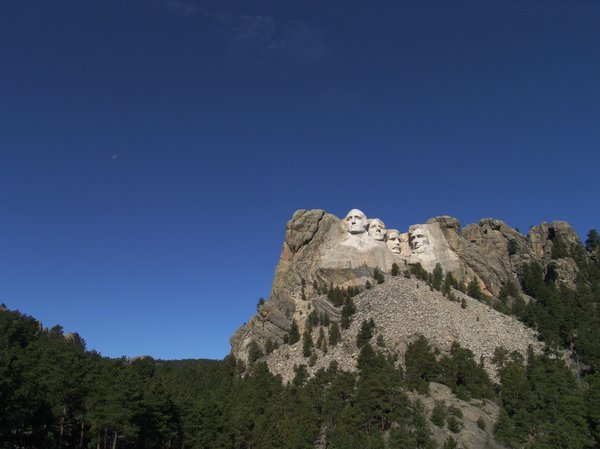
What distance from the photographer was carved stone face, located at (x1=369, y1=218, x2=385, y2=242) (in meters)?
125

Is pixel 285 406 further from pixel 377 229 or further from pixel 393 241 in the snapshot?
pixel 393 241

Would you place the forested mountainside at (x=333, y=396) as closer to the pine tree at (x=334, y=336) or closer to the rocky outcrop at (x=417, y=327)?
the pine tree at (x=334, y=336)

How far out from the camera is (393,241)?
129 m

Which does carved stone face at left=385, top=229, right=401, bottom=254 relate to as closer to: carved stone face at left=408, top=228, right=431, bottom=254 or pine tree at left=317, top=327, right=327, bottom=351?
carved stone face at left=408, top=228, right=431, bottom=254

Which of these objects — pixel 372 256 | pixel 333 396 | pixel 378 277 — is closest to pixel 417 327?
pixel 378 277

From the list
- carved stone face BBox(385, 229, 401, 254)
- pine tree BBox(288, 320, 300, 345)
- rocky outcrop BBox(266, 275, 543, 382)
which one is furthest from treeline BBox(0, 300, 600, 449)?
carved stone face BBox(385, 229, 401, 254)

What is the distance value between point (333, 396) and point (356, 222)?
56.6 meters

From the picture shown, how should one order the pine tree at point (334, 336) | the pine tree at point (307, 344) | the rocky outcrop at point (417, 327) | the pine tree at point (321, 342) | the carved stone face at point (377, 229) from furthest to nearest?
the carved stone face at point (377, 229) → the pine tree at point (334, 336) → the pine tree at point (307, 344) → the pine tree at point (321, 342) → the rocky outcrop at point (417, 327)

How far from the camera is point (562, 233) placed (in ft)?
444

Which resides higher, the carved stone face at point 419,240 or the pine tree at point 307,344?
the carved stone face at point 419,240

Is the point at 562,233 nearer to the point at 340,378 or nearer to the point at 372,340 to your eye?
the point at 372,340

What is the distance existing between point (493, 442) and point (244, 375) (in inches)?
1758

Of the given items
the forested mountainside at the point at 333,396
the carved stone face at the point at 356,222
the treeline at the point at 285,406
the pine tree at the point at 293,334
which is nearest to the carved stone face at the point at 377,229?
the carved stone face at the point at 356,222

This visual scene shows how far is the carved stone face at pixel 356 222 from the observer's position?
123062 mm
